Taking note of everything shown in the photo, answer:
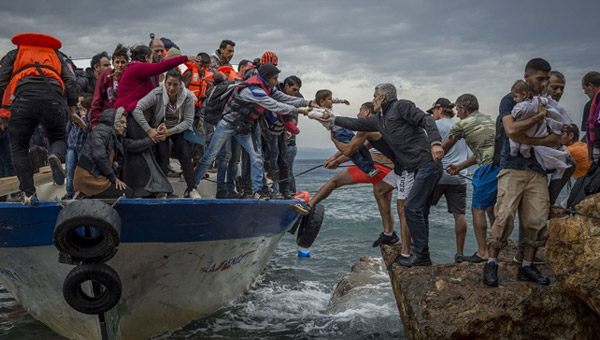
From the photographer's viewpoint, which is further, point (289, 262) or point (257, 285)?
point (289, 262)

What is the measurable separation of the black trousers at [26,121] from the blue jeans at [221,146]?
6.07ft

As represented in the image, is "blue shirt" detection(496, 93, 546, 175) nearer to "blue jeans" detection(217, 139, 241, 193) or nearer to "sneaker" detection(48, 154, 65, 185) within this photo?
"blue jeans" detection(217, 139, 241, 193)

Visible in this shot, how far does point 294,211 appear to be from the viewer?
7750 mm

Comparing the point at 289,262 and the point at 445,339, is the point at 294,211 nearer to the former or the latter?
the point at 445,339

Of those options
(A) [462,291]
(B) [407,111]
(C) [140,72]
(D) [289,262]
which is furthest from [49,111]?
(D) [289,262]

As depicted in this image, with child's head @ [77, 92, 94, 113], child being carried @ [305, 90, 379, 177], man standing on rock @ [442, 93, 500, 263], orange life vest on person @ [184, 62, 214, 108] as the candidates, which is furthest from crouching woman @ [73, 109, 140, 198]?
man standing on rock @ [442, 93, 500, 263]

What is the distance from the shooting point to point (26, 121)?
5.95 meters

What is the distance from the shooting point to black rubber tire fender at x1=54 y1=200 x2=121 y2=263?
429 centimetres

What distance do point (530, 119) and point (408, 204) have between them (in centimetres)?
163

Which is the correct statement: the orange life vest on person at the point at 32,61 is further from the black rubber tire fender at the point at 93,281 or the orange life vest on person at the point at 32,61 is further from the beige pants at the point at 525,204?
the beige pants at the point at 525,204

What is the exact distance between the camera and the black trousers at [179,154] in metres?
6.39

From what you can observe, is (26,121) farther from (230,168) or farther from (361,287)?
(361,287)

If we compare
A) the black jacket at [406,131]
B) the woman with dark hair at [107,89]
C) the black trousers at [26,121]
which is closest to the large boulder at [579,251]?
the black jacket at [406,131]

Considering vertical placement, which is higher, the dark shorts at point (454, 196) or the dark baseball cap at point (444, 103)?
the dark baseball cap at point (444, 103)
